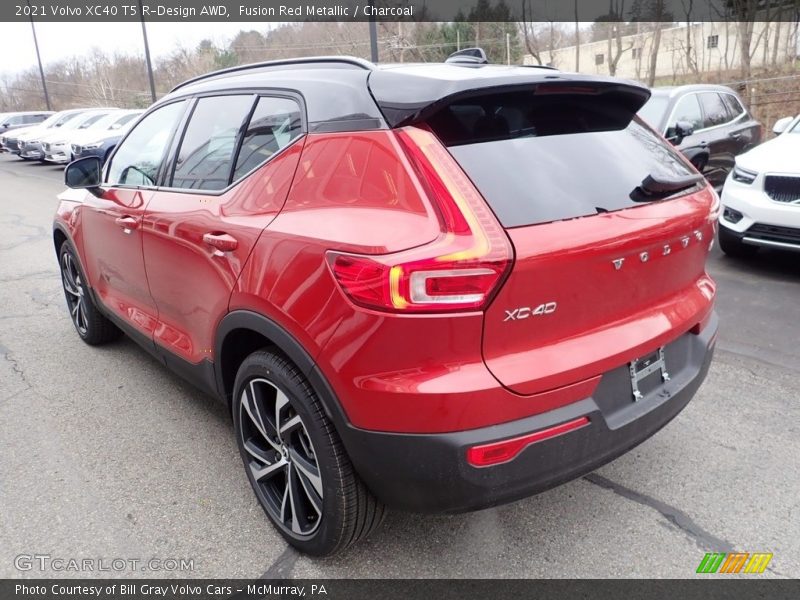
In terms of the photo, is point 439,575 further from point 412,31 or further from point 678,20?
point 412,31

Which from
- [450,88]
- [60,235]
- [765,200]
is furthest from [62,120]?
[450,88]

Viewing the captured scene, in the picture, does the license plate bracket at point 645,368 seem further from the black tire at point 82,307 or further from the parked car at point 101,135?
the parked car at point 101,135

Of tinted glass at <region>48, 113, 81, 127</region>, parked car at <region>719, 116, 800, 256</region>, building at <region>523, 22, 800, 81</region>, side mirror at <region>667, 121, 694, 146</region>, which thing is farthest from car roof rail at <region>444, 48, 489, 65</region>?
tinted glass at <region>48, 113, 81, 127</region>

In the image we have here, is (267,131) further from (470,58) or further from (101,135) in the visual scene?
(101,135)

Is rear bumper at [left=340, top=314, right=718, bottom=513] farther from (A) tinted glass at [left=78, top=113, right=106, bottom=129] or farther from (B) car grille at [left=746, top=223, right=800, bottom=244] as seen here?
(A) tinted glass at [left=78, top=113, right=106, bottom=129]

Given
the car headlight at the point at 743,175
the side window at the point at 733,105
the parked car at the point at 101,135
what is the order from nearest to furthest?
the car headlight at the point at 743,175
the side window at the point at 733,105
the parked car at the point at 101,135

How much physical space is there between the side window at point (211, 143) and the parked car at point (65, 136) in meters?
17.0

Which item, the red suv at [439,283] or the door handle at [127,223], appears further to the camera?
the door handle at [127,223]

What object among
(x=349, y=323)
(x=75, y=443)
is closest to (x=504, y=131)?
(x=349, y=323)

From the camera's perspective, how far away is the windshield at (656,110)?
7.25 meters

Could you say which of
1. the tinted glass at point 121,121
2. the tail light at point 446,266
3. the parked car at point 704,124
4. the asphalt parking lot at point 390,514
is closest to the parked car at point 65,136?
the tinted glass at point 121,121

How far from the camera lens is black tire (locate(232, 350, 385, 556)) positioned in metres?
2.07

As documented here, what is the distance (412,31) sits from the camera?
32750mm

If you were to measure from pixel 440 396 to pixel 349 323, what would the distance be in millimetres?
351
